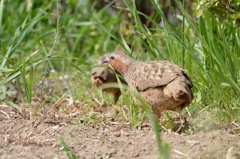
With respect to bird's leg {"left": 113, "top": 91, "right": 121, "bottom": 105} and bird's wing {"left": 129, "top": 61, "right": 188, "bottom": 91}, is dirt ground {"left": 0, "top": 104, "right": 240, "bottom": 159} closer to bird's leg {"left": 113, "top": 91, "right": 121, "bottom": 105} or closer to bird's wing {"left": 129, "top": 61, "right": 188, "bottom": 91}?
bird's wing {"left": 129, "top": 61, "right": 188, "bottom": 91}

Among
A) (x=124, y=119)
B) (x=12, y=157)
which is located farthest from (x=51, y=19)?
(x=12, y=157)

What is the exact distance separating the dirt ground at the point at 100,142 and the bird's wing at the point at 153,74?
0.48 metres

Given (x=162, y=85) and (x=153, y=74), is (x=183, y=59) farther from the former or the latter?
(x=162, y=85)

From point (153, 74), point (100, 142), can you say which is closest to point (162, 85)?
point (153, 74)

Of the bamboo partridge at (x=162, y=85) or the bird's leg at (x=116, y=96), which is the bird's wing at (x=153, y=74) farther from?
the bird's leg at (x=116, y=96)

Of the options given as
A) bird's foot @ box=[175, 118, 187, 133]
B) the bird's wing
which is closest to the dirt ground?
bird's foot @ box=[175, 118, 187, 133]

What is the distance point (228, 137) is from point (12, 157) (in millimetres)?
1914

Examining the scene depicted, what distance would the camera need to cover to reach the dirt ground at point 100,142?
458 cm

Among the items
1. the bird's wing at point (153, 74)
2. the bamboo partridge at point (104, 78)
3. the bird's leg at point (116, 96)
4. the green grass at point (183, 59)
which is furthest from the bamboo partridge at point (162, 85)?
the bird's leg at point (116, 96)

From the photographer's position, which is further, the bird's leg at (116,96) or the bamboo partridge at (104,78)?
the bird's leg at (116,96)

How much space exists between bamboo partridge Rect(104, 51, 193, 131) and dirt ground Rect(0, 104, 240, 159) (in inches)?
11.8

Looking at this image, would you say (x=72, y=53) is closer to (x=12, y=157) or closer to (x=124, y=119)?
(x=124, y=119)

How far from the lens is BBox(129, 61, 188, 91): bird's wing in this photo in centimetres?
537

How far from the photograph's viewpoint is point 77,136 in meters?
5.25
